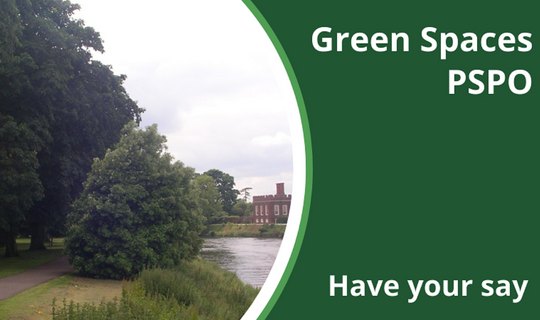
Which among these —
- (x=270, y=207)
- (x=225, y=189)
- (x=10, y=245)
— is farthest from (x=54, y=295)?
(x=225, y=189)

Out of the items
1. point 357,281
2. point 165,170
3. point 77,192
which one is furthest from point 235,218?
point 357,281

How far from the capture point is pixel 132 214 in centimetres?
1584

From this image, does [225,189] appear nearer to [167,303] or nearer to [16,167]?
[16,167]

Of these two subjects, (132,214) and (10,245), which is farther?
(10,245)

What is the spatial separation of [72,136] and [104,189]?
217 inches

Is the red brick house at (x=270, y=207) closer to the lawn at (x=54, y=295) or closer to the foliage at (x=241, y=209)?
the foliage at (x=241, y=209)

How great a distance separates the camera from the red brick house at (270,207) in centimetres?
4450

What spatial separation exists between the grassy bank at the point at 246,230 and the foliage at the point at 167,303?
31.0 m

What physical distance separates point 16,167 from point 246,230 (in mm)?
39440

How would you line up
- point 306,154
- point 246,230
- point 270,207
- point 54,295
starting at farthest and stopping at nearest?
point 246,230 < point 270,207 < point 54,295 < point 306,154

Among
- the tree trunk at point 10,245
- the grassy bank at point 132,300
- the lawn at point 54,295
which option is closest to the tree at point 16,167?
the lawn at point 54,295

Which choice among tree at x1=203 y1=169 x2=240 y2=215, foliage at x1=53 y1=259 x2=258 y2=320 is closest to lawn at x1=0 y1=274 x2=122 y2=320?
foliage at x1=53 y1=259 x2=258 y2=320

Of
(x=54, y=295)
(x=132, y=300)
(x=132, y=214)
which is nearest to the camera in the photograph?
(x=132, y=300)

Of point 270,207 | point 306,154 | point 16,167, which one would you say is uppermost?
point 16,167
